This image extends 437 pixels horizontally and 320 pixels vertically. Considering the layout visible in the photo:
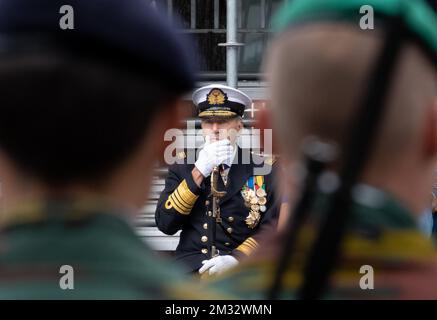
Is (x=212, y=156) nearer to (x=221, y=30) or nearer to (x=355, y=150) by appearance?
(x=355, y=150)

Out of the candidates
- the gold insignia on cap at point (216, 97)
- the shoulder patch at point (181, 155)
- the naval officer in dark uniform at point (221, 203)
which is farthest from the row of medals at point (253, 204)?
the gold insignia on cap at point (216, 97)

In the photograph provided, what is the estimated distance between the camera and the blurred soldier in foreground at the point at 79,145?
127 centimetres

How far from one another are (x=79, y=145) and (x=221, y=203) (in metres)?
3.43

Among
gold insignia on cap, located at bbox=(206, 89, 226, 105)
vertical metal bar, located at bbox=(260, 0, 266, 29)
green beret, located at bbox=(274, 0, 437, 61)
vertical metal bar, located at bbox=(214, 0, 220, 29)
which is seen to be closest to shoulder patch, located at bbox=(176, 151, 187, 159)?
gold insignia on cap, located at bbox=(206, 89, 226, 105)

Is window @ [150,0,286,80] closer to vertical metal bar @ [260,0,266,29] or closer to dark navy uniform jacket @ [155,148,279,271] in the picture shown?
vertical metal bar @ [260,0,266,29]

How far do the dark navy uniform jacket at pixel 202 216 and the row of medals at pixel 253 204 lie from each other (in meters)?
0.01

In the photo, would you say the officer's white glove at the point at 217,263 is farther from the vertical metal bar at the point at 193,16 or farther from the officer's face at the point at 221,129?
the vertical metal bar at the point at 193,16

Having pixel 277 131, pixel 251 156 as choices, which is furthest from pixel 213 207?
pixel 277 131

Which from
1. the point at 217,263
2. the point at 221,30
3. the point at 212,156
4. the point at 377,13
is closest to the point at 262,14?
the point at 221,30

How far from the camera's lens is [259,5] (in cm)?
848

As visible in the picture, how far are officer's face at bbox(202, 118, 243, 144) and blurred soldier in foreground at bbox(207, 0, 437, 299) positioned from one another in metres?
3.45

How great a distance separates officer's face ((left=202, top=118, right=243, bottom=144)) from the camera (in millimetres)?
4898
